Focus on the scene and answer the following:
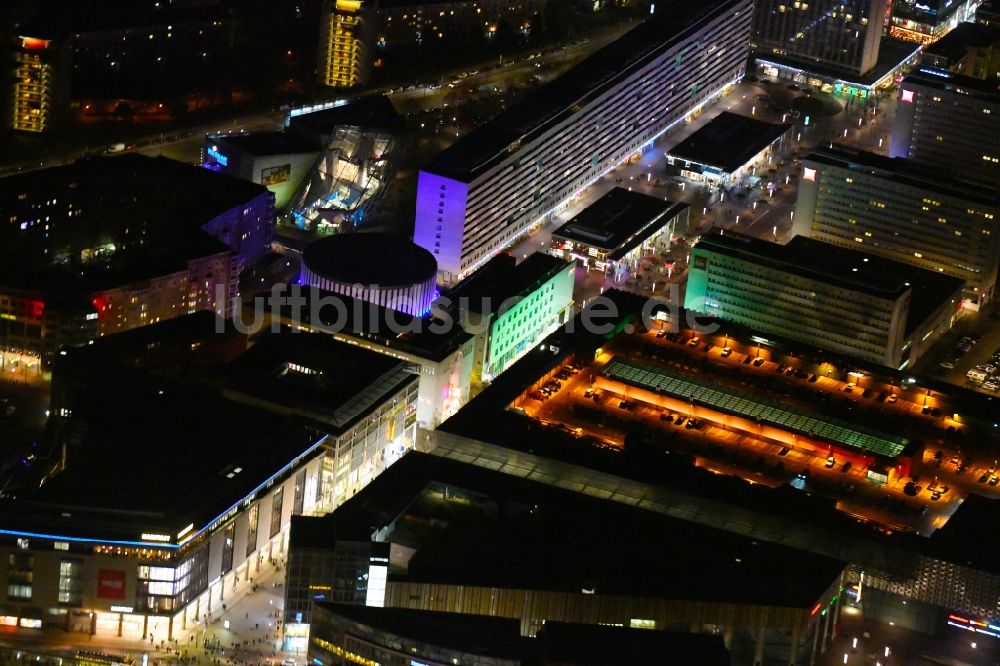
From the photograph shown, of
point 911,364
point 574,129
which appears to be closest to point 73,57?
point 574,129

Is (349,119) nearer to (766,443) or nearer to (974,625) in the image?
(766,443)

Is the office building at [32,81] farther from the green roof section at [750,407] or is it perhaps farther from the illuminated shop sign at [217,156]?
the green roof section at [750,407]

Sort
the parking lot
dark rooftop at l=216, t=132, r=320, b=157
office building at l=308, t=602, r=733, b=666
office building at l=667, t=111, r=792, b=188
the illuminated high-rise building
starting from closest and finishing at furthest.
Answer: office building at l=308, t=602, r=733, b=666 < the parking lot < dark rooftop at l=216, t=132, r=320, b=157 < office building at l=667, t=111, r=792, b=188 < the illuminated high-rise building

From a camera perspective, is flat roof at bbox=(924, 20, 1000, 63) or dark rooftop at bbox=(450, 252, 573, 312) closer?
dark rooftop at bbox=(450, 252, 573, 312)

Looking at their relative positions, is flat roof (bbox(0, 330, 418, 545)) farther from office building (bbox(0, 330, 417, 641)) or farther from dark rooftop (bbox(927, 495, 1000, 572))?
dark rooftop (bbox(927, 495, 1000, 572))

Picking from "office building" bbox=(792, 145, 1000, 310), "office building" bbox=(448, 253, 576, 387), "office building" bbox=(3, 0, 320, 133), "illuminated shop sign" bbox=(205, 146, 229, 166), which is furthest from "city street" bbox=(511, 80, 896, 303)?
"office building" bbox=(3, 0, 320, 133)

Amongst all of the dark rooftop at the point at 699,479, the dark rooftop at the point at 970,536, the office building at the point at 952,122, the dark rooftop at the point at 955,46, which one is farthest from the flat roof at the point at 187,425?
the dark rooftop at the point at 955,46

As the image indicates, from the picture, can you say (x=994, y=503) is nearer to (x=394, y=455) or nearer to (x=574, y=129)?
(x=394, y=455)
